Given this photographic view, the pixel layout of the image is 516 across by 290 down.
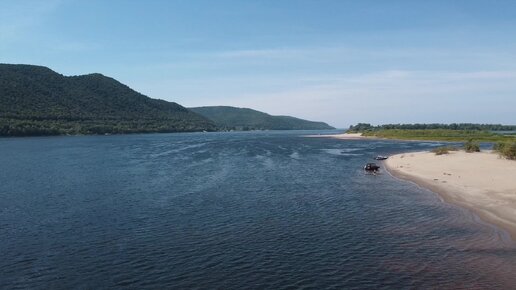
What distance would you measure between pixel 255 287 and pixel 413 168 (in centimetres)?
5177

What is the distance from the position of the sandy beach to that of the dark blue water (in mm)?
2049

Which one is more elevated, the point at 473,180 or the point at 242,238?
the point at 473,180

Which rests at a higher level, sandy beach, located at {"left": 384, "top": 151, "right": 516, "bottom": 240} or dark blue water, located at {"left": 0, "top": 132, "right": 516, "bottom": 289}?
sandy beach, located at {"left": 384, "top": 151, "right": 516, "bottom": 240}

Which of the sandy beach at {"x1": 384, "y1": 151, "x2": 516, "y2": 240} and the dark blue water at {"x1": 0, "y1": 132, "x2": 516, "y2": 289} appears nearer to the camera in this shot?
the dark blue water at {"x1": 0, "y1": 132, "x2": 516, "y2": 289}

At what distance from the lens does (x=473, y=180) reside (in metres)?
50.7

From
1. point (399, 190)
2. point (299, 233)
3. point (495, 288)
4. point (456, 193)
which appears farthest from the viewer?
point (399, 190)

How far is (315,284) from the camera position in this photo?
69.6 ft

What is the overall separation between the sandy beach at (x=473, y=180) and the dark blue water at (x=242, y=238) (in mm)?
2049

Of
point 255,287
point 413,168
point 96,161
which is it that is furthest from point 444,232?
point 96,161

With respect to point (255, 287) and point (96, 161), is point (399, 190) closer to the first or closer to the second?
point (255, 287)

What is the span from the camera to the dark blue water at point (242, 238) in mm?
22109

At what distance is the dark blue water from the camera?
2211cm

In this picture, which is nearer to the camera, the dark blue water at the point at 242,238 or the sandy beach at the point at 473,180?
the dark blue water at the point at 242,238

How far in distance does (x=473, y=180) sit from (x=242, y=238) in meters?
33.4
